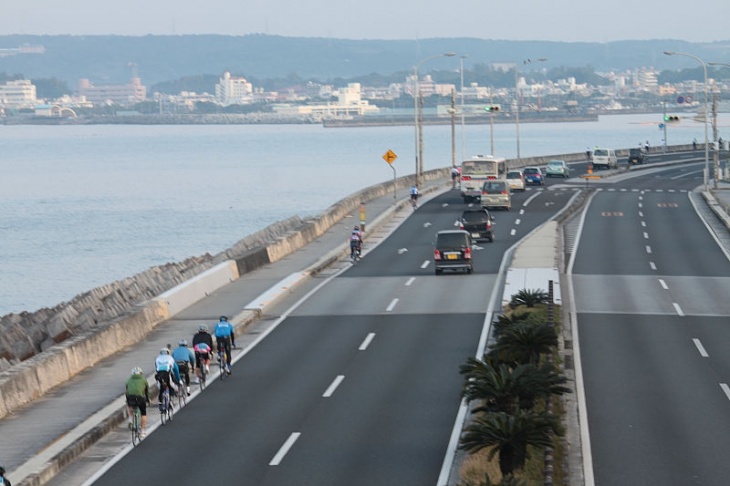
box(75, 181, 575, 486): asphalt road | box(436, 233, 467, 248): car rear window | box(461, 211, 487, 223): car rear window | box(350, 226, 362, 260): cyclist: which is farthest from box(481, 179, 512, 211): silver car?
box(75, 181, 575, 486): asphalt road

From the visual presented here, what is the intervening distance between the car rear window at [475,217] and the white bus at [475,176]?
19.0m

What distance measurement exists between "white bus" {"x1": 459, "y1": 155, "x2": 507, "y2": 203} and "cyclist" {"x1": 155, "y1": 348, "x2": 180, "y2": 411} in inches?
2189

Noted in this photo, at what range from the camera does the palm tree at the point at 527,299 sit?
3962cm

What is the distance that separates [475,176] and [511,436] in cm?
6275

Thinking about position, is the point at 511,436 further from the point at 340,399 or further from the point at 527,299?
the point at 527,299

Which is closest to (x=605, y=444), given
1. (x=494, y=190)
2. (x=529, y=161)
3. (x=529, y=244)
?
(x=529, y=244)

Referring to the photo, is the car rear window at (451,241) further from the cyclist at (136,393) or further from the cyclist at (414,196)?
the cyclist at (414,196)

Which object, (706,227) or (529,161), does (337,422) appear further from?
(529,161)

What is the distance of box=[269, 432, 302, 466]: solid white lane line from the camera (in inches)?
924

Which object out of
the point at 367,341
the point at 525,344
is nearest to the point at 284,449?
the point at 525,344

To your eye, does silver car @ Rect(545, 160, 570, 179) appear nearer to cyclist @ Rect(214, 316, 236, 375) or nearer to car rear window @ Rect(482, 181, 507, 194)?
car rear window @ Rect(482, 181, 507, 194)

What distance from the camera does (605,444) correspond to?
80.7 feet

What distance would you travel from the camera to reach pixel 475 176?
83562 mm

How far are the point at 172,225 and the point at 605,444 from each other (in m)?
104
